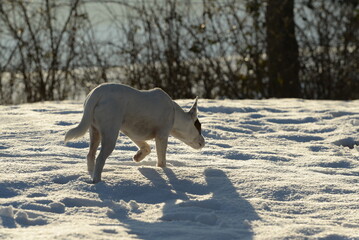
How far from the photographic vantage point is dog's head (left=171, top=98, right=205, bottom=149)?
207 inches

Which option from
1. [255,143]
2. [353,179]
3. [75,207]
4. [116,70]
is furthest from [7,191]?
[116,70]

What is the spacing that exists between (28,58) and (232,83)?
3441 mm

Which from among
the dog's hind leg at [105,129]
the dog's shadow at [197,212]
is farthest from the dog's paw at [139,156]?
the dog's hind leg at [105,129]

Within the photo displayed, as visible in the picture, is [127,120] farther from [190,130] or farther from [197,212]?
[197,212]

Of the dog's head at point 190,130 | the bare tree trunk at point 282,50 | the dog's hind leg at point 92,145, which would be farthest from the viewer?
the bare tree trunk at point 282,50

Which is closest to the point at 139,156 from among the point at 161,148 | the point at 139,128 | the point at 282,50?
the point at 161,148

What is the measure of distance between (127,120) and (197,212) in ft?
3.42

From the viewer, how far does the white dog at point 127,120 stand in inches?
176

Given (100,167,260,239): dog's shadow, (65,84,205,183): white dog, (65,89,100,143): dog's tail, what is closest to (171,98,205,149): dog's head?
(65,84,205,183): white dog

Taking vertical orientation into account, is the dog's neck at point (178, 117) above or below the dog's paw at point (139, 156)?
above

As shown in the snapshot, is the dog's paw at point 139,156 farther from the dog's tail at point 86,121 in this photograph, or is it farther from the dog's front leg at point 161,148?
the dog's tail at point 86,121

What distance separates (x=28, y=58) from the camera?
11281 mm

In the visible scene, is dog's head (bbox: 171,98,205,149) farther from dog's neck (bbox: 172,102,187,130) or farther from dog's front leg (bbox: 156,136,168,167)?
dog's front leg (bbox: 156,136,168,167)

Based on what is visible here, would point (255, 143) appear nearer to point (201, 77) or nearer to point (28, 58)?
point (201, 77)
